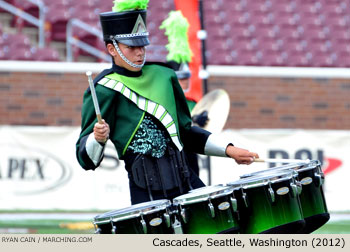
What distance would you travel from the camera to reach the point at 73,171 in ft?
38.4

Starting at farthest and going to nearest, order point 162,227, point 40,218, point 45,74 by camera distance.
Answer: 1. point 45,74
2. point 40,218
3. point 162,227

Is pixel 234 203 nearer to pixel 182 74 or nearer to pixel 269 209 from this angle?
pixel 269 209

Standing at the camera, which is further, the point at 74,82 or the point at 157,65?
the point at 74,82

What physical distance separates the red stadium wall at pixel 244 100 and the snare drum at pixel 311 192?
28.5 feet

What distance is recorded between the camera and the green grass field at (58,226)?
29.3 ft

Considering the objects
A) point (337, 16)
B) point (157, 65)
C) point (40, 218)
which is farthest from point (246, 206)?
point (337, 16)

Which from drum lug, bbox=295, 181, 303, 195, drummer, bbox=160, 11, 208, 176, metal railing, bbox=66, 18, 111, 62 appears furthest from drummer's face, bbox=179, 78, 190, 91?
metal railing, bbox=66, 18, 111, 62

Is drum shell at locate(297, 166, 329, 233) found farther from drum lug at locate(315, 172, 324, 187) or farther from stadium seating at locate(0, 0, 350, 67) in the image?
stadium seating at locate(0, 0, 350, 67)

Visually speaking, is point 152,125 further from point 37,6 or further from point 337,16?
point 337,16

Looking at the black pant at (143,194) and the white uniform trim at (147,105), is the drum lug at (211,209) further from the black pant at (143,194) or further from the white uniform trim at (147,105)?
the white uniform trim at (147,105)

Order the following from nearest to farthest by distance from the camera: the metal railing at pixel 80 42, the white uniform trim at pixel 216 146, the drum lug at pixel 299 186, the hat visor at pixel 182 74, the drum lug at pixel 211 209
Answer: the drum lug at pixel 211 209, the drum lug at pixel 299 186, the white uniform trim at pixel 216 146, the hat visor at pixel 182 74, the metal railing at pixel 80 42

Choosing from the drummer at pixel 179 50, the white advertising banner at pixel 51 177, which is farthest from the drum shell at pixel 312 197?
the white advertising banner at pixel 51 177

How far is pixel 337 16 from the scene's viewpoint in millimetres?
15281

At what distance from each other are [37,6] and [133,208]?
10238 millimetres
